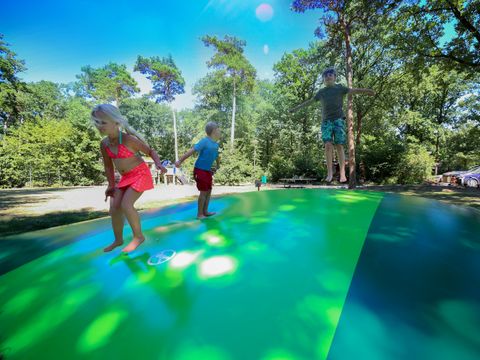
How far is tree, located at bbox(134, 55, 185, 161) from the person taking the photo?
3131 centimetres

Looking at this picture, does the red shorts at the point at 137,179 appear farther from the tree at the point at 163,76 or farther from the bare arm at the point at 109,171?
the tree at the point at 163,76

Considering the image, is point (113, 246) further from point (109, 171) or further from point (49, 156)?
point (49, 156)

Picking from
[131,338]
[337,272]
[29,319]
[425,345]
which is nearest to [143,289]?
[131,338]

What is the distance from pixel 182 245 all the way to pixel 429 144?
37.1 metres

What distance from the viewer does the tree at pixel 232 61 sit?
92.7 feet

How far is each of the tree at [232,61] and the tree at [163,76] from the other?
5.83 metres

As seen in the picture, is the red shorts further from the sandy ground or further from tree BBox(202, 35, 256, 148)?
tree BBox(202, 35, 256, 148)

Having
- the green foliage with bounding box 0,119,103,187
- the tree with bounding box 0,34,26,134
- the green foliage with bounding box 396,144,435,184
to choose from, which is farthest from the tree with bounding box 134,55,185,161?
the green foliage with bounding box 396,144,435,184

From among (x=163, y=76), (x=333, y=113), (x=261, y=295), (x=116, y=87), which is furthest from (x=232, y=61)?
(x=261, y=295)

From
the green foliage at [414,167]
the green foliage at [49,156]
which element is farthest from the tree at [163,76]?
the green foliage at [414,167]

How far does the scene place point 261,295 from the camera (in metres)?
1.79

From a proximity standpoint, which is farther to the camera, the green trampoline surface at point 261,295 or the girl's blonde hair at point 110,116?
the girl's blonde hair at point 110,116

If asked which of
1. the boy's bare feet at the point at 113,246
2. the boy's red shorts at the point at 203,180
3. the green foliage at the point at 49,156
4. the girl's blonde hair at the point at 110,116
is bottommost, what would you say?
the boy's bare feet at the point at 113,246

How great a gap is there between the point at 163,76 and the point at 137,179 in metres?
33.2
